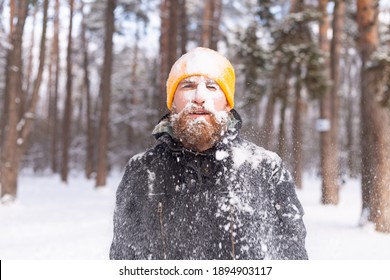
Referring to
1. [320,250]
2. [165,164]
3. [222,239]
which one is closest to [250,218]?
[222,239]

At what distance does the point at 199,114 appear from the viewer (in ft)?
6.30

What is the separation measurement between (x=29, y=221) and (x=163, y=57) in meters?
13.4

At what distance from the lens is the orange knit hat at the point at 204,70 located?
2.04m

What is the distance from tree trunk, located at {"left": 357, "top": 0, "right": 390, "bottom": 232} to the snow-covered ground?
40 centimetres

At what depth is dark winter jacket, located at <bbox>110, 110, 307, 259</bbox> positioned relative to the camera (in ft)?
6.30

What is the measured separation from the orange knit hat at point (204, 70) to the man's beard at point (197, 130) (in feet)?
0.64

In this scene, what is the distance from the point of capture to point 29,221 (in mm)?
9398

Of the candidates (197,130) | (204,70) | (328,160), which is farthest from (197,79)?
(328,160)

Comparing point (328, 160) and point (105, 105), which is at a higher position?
point (105, 105)

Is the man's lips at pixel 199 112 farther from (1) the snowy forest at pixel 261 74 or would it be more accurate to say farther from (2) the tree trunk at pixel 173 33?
(2) the tree trunk at pixel 173 33

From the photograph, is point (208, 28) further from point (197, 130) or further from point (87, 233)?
point (197, 130)

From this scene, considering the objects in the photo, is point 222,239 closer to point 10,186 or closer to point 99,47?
point 10,186

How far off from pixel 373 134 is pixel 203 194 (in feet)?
21.5

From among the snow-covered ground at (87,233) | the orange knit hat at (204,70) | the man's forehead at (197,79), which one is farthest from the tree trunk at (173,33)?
the man's forehead at (197,79)
